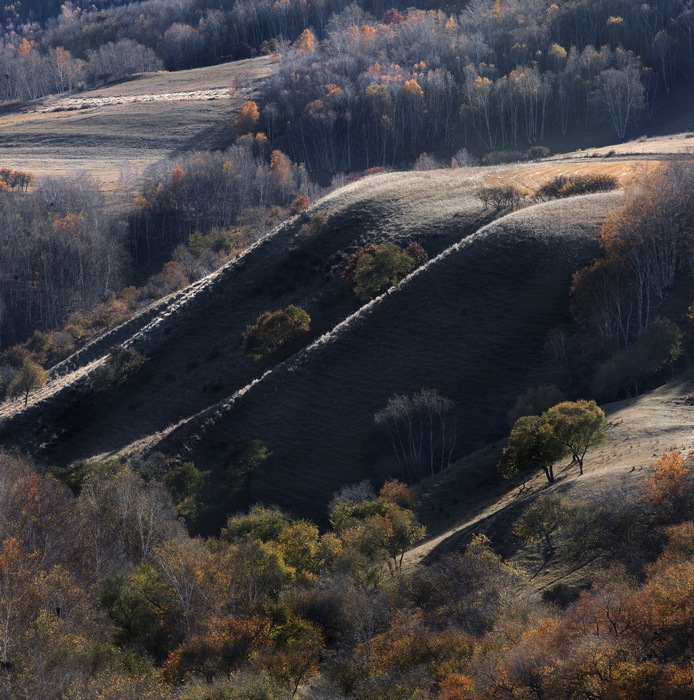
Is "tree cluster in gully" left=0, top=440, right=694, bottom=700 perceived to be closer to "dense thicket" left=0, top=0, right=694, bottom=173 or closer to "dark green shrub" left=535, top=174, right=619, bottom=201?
"dark green shrub" left=535, top=174, right=619, bottom=201

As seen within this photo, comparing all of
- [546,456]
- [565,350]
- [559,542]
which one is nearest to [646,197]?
[565,350]

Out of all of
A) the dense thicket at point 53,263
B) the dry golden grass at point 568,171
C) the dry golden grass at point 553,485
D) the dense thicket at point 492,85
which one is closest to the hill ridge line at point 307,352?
the dry golden grass at point 568,171

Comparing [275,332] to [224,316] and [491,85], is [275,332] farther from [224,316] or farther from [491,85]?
[491,85]

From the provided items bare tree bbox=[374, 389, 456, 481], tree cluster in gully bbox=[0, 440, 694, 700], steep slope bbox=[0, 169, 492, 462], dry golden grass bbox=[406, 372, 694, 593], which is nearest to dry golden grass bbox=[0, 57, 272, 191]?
steep slope bbox=[0, 169, 492, 462]

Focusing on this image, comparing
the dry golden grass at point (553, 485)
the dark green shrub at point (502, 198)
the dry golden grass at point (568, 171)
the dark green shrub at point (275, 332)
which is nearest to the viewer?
the dry golden grass at point (553, 485)

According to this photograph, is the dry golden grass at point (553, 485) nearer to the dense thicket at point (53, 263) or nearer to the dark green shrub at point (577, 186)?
the dark green shrub at point (577, 186)

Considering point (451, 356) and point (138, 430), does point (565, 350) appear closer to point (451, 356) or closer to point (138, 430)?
point (451, 356)
